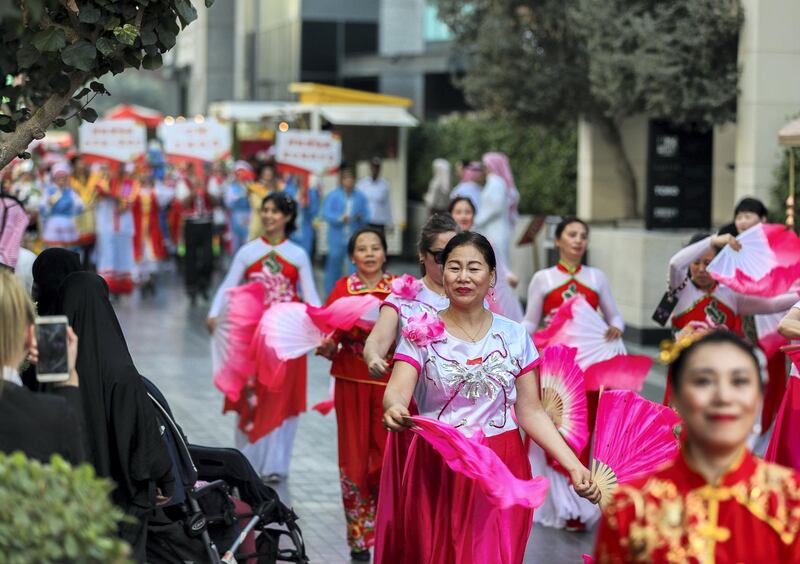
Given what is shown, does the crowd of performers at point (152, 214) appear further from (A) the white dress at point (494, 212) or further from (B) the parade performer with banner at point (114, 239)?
(A) the white dress at point (494, 212)

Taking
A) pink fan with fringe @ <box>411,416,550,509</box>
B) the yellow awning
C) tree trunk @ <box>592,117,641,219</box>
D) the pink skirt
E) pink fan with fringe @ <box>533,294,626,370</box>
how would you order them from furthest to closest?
the yellow awning < tree trunk @ <box>592,117,641,219</box> < pink fan with fringe @ <box>533,294,626,370</box> < the pink skirt < pink fan with fringe @ <box>411,416,550,509</box>

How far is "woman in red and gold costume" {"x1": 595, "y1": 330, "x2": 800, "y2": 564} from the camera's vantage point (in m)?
3.77

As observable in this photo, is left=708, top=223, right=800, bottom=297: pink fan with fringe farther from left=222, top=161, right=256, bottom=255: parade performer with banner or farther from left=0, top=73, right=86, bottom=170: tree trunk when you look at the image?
left=222, top=161, right=256, bottom=255: parade performer with banner

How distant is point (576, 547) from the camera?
362 inches

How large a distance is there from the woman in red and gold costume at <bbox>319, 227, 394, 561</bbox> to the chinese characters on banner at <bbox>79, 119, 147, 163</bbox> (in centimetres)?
1622

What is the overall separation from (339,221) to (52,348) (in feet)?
60.3

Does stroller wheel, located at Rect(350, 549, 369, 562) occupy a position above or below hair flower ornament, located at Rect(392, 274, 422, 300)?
below

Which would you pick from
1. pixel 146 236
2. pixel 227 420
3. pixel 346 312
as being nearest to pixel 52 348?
pixel 346 312

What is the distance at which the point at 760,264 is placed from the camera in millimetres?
9742

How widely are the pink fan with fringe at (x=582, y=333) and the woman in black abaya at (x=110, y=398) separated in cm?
441

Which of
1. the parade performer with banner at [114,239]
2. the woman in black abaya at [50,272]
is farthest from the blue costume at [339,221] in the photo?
the woman in black abaya at [50,272]

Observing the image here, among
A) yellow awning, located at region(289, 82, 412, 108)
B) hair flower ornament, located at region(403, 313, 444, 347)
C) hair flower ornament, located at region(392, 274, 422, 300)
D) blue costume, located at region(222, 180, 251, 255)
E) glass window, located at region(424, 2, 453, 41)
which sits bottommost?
hair flower ornament, located at region(403, 313, 444, 347)

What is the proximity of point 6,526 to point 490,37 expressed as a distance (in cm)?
1981

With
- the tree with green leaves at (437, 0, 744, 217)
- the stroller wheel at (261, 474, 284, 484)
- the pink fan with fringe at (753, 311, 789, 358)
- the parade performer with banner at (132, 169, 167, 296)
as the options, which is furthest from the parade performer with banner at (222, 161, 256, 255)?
the pink fan with fringe at (753, 311, 789, 358)
